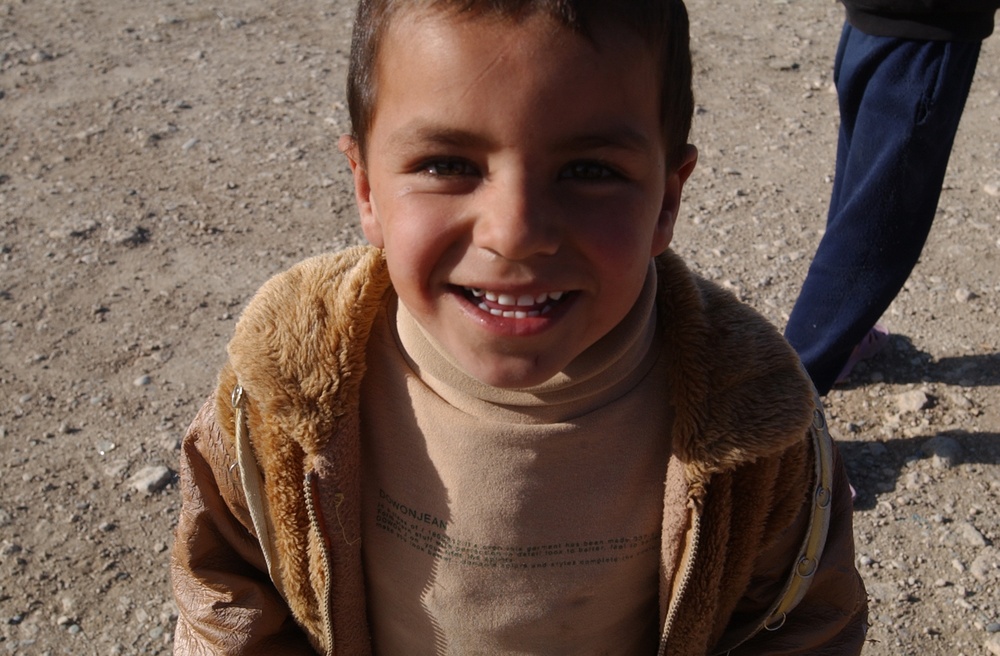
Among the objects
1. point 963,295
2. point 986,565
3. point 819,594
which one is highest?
point 819,594

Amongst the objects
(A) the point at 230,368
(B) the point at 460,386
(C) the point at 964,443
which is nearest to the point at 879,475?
(C) the point at 964,443

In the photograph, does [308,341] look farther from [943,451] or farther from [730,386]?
[943,451]

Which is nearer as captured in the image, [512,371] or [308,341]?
[512,371]

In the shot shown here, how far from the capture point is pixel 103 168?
4.67m

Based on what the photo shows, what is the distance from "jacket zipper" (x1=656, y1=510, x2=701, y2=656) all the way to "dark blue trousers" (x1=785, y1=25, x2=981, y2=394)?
1.66 metres

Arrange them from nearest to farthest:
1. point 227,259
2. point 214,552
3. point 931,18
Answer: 1. point 214,552
2. point 931,18
3. point 227,259

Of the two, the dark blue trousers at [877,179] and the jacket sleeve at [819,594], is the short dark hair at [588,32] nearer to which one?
the jacket sleeve at [819,594]

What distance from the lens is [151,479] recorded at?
3.09m

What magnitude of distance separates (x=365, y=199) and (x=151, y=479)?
70.2 inches

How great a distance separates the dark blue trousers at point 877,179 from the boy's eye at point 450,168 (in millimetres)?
1862

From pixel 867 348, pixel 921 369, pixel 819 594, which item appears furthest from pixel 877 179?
pixel 819 594

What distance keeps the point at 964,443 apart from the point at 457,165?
2489mm

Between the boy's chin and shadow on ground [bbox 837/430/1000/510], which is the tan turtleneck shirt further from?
shadow on ground [bbox 837/430/1000/510]

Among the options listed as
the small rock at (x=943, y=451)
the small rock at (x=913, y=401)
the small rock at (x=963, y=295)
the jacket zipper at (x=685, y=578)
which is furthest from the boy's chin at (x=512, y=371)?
the small rock at (x=963, y=295)
